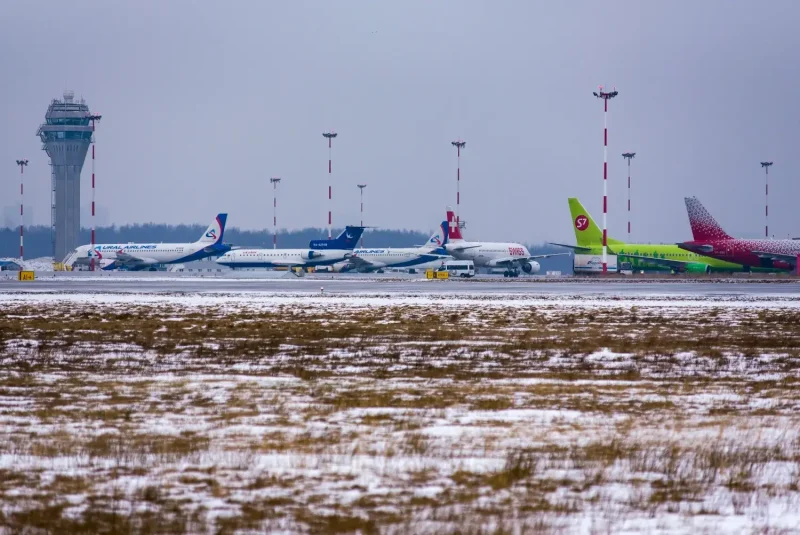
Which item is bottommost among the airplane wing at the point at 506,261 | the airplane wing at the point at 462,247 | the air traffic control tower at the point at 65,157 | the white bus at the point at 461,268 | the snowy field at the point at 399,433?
the snowy field at the point at 399,433

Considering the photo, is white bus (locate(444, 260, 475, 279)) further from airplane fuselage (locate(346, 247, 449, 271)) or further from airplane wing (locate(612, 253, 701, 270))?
airplane wing (locate(612, 253, 701, 270))

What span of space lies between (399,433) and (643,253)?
9117cm

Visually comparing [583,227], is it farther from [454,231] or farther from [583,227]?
[454,231]

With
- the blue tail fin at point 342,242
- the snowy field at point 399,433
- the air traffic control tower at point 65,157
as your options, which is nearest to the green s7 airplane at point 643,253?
the blue tail fin at point 342,242

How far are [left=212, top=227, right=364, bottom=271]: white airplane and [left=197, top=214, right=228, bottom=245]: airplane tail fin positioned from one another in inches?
470

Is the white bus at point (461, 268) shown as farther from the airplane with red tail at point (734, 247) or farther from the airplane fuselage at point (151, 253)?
the airplane fuselage at point (151, 253)

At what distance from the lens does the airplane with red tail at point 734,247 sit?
92.9m

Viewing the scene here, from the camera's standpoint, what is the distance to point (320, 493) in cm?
838

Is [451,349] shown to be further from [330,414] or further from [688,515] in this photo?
[688,515]

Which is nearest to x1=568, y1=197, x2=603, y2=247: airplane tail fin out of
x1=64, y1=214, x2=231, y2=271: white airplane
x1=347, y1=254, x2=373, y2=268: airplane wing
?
x1=347, y1=254, x2=373, y2=268: airplane wing

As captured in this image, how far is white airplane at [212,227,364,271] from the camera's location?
120312mm

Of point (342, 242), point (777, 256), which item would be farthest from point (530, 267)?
point (777, 256)

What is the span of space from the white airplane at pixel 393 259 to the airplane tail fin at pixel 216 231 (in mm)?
19577

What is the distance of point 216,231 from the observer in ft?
443
